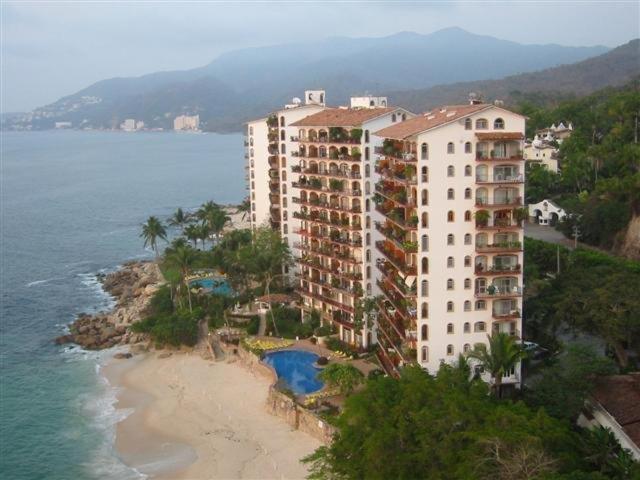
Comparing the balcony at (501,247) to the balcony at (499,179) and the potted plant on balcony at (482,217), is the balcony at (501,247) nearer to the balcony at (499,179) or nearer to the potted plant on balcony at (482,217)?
the potted plant on balcony at (482,217)

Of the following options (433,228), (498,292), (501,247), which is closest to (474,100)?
(433,228)

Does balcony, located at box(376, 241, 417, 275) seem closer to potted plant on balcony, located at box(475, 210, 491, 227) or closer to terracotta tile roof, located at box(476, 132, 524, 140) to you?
potted plant on balcony, located at box(475, 210, 491, 227)

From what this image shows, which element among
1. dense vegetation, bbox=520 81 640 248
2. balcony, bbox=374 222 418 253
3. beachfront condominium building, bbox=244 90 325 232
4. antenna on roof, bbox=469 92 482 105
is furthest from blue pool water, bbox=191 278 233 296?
dense vegetation, bbox=520 81 640 248

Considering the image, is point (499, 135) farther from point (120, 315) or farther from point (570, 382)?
point (120, 315)

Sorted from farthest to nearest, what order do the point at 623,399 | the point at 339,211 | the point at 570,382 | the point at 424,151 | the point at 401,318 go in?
the point at 339,211, the point at 401,318, the point at 424,151, the point at 570,382, the point at 623,399

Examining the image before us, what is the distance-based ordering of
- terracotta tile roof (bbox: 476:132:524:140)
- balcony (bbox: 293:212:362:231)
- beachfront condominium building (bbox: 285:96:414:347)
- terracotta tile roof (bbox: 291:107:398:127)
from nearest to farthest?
1. terracotta tile roof (bbox: 476:132:524:140)
2. terracotta tile roof (bbox: 291:107:398:127)
3. beachfront condominium building (bbox: 285:96:414:347)
4. balcony (bbox: 293:212:362:231)

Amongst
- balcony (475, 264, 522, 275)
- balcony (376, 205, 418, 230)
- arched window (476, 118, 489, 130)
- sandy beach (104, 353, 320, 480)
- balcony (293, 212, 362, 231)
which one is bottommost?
sandy beach (104, 353, 320, 480)

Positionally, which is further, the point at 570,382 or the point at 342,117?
the point at 342,117

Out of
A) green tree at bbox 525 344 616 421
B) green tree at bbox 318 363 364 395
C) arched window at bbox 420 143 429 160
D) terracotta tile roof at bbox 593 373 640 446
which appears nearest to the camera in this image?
terracotta tile roof at bbox 593 373 640 446
